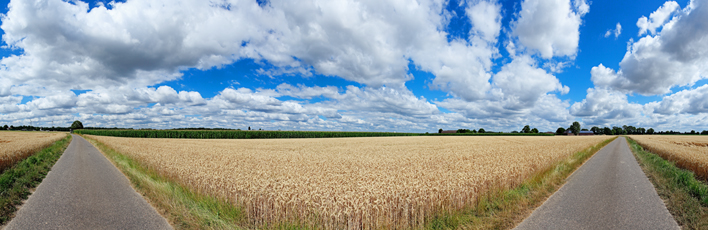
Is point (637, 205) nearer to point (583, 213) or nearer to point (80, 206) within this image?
point (583, 213)

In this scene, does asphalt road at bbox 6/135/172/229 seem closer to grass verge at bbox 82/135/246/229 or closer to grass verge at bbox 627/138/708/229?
grass verge at bbox 82/135/246/229

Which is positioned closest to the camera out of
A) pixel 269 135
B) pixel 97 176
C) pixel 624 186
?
pixel 624 186

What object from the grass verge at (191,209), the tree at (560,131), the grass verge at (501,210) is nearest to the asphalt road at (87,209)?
the grass verge at (191,209)

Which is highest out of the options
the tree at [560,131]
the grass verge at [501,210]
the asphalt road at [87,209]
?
the tree at [560,131]

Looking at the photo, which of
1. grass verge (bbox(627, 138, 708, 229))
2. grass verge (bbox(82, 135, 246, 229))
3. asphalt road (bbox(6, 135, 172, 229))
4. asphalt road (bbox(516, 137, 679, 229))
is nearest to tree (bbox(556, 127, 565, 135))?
grass verge (bbox(627, 138, 708, 229))

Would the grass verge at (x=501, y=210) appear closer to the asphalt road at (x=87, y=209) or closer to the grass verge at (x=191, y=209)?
the grass verge at (x=191, y=209)

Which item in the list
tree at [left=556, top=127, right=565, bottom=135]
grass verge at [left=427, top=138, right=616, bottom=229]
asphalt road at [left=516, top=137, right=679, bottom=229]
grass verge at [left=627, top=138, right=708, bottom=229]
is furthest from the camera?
tree at [left=556, top=127, right=565, bottom=135]

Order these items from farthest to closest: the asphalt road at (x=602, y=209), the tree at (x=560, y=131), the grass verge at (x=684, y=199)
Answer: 1. the tree at (x=560, y=131)
2. the grass verge at (x=684, y=199)
3. the asphalt road at (x=602, y=209)

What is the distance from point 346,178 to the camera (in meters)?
9.07

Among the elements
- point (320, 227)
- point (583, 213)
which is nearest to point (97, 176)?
point (320, 227)

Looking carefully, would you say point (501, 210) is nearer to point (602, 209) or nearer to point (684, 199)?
point (602, 209)

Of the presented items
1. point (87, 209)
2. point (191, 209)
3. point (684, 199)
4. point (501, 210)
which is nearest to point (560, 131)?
point (684, 199)

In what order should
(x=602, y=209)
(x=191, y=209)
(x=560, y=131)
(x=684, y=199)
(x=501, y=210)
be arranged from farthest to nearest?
(x=560, y=131), (x=684, y=199), (x=602, y=209), (x=501, y=210), (x=191, y=209)

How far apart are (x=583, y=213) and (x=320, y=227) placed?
784 centimetres
